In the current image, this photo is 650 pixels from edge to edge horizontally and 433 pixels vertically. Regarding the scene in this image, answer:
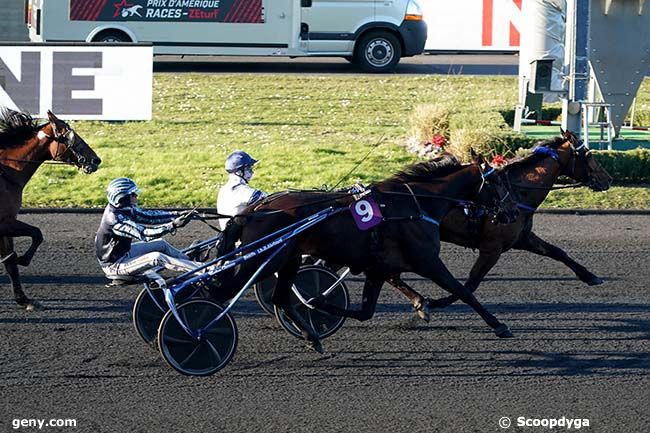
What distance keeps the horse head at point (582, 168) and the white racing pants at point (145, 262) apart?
3458mm

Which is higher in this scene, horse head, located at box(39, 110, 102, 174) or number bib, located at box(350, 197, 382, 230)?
horse head, located at box(39, 110, 102, 174)

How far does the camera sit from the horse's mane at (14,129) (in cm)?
941

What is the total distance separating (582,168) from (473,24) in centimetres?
1607

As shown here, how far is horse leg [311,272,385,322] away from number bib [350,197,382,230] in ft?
1.48

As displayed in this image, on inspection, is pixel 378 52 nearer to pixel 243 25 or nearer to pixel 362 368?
pixel 243 25

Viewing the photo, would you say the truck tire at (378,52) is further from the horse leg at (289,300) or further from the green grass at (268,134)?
the horse leg at (289,300)

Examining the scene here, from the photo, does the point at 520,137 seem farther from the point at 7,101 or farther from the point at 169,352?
the point at 169,352

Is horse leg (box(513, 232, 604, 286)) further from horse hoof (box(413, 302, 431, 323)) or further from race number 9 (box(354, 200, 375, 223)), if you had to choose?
race number 9 (box(354, 200, 375, 223))

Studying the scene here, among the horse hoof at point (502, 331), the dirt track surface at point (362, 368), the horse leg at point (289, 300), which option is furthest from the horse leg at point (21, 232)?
the horse hoof at point (502, 331)

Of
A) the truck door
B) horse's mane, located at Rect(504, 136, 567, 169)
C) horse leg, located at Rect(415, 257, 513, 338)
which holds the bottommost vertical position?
horse leg, located at Rect(415, 257, 513, 338)

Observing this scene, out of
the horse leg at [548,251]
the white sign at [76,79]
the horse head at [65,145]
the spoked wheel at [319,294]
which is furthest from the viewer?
the white sign at [76,79]

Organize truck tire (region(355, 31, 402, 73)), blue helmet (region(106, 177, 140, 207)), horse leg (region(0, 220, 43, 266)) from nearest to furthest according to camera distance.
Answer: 1. blue helmet (region(106, 177, 140, 207))
2. horse leg (region(0, 220, 43, 266))
3. truck tire (region(355, 31, 402, 73))

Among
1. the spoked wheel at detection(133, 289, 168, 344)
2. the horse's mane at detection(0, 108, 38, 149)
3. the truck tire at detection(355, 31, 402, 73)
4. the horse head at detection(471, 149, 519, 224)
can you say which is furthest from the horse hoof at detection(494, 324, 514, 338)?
the truck tire at detection(355, 31, 402, 73)

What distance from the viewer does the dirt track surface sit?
22.2 feet
